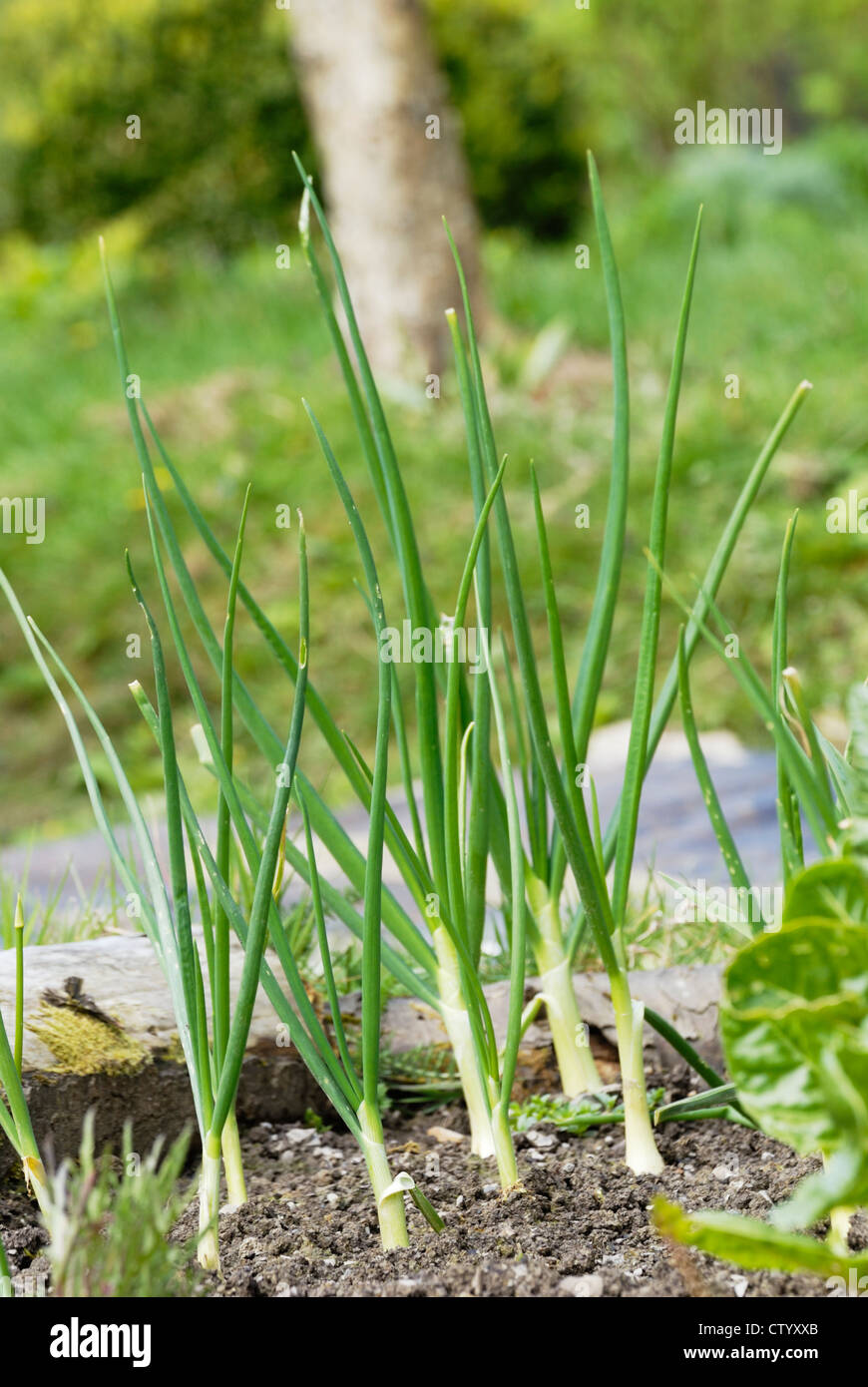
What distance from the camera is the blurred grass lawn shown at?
170 inches

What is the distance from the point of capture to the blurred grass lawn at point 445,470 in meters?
4.33

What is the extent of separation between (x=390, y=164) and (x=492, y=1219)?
196 inches

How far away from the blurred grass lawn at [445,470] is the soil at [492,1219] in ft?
7.88

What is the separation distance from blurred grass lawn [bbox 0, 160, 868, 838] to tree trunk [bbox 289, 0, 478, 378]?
1.09 feet

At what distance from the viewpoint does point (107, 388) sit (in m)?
6.34

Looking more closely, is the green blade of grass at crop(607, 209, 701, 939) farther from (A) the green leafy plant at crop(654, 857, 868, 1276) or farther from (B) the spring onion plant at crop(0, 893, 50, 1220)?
(B) the spring onion plant at crop(0, 893, 50, 1220)

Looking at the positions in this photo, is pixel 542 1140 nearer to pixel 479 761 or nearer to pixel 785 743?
pixel 479 761

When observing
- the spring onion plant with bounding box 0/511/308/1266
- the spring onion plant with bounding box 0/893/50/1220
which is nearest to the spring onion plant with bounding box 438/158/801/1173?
the spring onion plant with bounding box 0/511/308/1266

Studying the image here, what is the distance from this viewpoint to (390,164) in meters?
5.34

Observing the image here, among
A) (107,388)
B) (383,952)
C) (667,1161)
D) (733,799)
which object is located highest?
(107,388)

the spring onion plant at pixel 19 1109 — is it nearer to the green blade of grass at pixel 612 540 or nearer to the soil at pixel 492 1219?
the soil at pixel 492 1219
